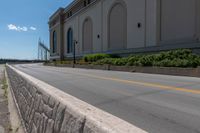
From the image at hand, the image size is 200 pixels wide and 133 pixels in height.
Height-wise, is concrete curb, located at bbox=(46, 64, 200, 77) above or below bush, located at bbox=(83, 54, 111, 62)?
below

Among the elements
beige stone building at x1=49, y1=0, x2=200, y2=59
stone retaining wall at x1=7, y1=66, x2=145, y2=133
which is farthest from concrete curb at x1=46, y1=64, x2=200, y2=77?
stone retaining wall at x1=7, y1=66, x2=145, y2=133

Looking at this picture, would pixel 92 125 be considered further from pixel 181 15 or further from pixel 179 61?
pixel 181 15

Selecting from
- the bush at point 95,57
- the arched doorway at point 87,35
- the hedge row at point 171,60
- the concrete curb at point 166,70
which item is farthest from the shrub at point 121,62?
the arched doorway at point 87,35

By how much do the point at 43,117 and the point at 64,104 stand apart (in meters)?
1.07

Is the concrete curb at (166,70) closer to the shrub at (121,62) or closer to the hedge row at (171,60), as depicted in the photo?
the hedge row at (171,60)

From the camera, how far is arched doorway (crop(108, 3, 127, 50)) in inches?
1508

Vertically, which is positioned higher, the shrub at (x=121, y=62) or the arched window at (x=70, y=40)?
the arched window at (x=70, y=40)

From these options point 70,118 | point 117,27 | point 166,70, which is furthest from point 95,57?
point 70,118

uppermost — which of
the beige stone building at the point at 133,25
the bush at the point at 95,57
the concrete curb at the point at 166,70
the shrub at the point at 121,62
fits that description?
the beige stone building at the point at 133,25

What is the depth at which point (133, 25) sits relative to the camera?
34.8 metres

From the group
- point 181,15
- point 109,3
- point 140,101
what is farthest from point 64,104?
point 109,3

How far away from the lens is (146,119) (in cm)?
512

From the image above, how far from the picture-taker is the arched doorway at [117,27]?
1508 inches

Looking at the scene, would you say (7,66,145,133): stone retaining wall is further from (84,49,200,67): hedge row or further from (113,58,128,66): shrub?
(113,58,128,66): shrub
